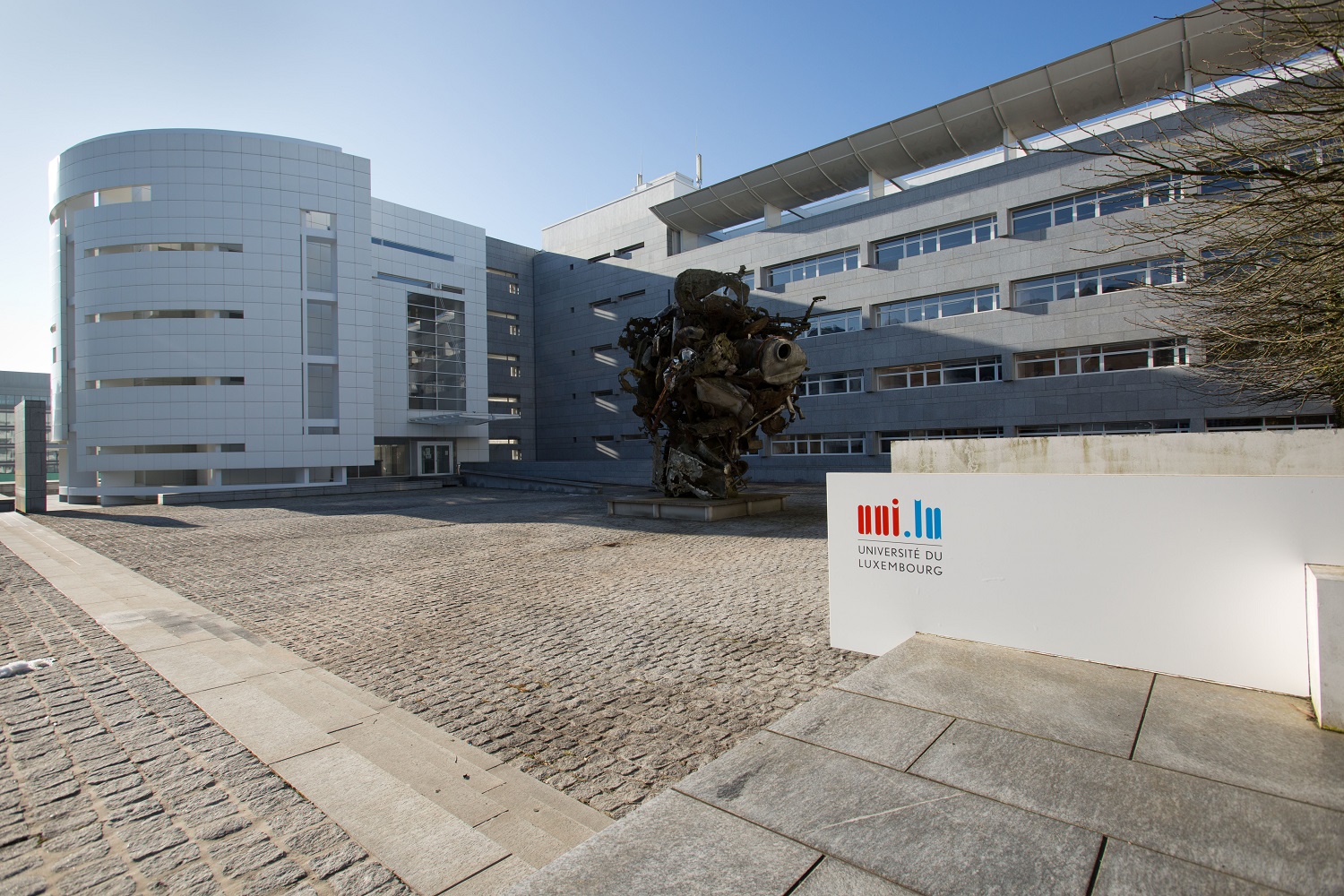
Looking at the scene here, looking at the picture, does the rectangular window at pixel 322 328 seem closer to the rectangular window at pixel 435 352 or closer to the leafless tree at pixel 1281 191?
the rectangular window at pixel 435 352

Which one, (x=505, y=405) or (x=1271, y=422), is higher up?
(x=505, y=405)

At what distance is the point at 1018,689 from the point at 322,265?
43.5 meters

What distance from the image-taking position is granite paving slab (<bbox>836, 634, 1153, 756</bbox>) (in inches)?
148

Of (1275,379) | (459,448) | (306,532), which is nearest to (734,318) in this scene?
(1275,379)

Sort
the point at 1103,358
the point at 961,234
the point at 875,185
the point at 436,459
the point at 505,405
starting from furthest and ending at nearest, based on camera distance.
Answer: the point at 505,405, the point at 436,459, the point at 875,185, the point at 961,234, the point at 1103,358

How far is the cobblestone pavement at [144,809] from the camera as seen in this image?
2938mm

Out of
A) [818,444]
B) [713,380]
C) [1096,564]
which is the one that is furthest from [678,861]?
[818,444]

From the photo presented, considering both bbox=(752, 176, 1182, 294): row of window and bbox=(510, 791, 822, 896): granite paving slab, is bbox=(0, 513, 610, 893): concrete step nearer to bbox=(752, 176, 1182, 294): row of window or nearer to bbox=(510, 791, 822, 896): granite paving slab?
bbox=(510, 791, 822, 896): granite paving slab

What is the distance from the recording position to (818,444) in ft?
121

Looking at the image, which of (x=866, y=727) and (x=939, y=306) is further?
(x=939, y=306)

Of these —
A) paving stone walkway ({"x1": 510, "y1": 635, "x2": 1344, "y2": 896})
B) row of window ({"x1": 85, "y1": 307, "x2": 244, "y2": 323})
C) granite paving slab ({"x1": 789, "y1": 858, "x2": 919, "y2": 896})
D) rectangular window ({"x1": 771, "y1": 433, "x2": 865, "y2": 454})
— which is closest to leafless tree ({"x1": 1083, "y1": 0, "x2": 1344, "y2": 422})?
paving stone walkway ({"x1": 510, "y1": 635, "x2": 1344, "y2": 896})

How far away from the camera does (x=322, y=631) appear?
7.29 m

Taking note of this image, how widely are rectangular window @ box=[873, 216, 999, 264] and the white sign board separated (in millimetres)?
30345

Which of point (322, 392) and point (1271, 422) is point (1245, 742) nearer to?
point (1271, 422)
